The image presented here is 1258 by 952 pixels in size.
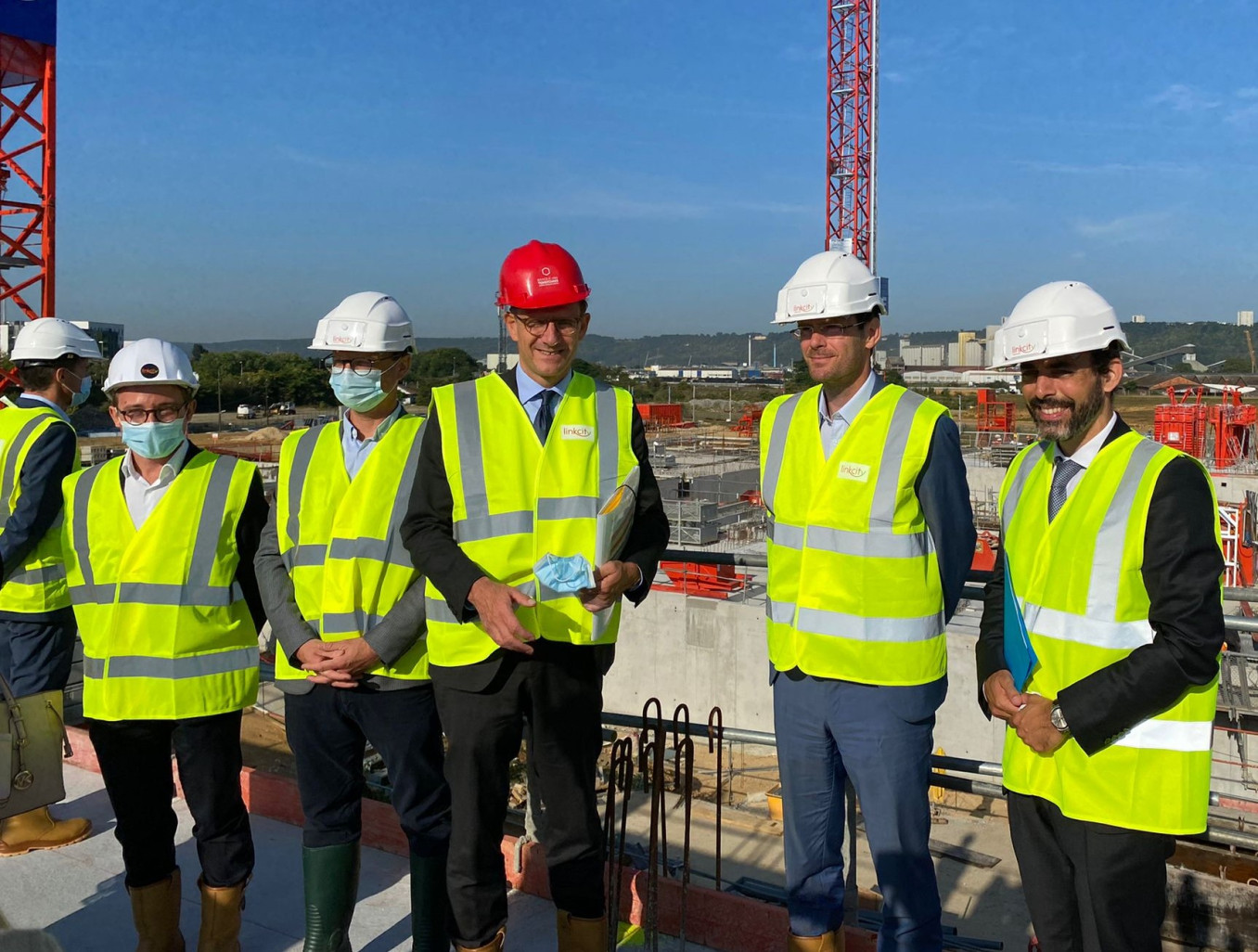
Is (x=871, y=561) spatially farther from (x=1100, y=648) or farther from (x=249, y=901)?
(x=249, y=901)

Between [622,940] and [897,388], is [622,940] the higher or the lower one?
the lower one

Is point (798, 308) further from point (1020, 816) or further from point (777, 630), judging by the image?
point (1020, 816)

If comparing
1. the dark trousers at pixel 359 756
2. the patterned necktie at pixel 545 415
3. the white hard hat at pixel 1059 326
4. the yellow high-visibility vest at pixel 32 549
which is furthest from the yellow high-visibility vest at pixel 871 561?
the yellow high-visibility vest at pixel 32 549

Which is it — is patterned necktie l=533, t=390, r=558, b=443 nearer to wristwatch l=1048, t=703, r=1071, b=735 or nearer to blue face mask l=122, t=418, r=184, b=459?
blue face mask l=122, t=418, r=184, b=459

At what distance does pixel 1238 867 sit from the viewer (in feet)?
26.5

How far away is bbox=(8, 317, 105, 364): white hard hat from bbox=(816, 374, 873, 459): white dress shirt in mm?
3150

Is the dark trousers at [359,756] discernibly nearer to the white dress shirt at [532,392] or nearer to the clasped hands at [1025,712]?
the white dress shirt at [532,392]

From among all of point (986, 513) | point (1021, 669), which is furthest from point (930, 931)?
point (986, 513)

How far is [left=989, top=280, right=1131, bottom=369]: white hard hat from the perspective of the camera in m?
2.52

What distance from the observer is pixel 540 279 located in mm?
2848

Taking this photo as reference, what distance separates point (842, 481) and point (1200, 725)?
3.40 feet

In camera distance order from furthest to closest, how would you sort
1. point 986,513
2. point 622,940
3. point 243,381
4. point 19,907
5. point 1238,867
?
point 243,381
point 986,513
point 1238,867
point 19,907
point 622,940

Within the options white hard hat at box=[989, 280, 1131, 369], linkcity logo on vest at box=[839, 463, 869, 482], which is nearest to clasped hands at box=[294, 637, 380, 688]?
linkcity logo on vest at box=[839, 463, 869, 482]

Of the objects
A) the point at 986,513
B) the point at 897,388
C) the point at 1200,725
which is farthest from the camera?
the point at 986,513
